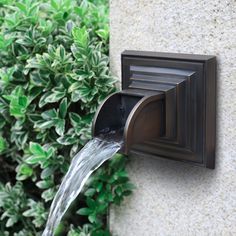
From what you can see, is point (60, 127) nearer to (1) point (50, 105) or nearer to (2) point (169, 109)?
(1) point (50, 105)

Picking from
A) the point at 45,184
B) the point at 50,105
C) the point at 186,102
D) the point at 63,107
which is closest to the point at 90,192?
the point at 45,184

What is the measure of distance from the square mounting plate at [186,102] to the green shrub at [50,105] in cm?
32

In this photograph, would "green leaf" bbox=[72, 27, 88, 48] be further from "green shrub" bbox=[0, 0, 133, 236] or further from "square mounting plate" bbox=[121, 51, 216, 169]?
"square mounting plate" bbox=[121, 51, 216, 169]

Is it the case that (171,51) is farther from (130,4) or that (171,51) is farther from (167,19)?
(130,4)

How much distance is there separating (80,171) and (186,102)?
0.49 metres

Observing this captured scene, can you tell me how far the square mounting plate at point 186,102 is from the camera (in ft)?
6.25

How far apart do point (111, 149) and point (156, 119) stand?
199mm

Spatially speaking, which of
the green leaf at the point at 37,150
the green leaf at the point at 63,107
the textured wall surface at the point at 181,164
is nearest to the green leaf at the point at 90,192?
the textured wall surface at the point at 181,164

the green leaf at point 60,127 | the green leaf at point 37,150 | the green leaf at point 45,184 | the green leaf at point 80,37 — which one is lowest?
the green leaf at point 45,184

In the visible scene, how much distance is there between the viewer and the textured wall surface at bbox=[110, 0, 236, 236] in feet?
6.21

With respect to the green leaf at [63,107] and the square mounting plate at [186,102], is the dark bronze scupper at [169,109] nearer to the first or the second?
the square mounting plate at [186,102]

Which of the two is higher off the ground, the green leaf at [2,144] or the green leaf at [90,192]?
the green leaf at [2,144]

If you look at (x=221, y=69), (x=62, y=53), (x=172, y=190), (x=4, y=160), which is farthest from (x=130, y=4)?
(x=4, y=160)

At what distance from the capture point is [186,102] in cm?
195
